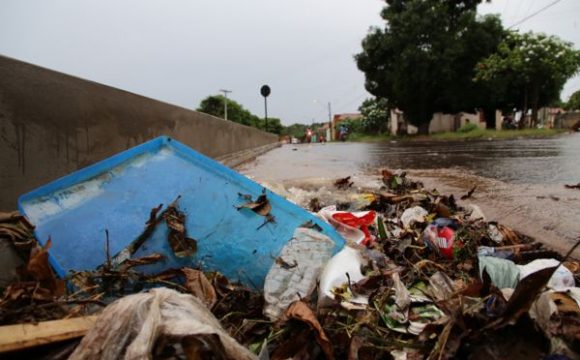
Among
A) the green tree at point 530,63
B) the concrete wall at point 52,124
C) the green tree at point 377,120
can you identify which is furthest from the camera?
the green tree at point 377,120

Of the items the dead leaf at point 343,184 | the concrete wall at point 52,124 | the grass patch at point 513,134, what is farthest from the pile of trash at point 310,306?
the grass patch at point 513,134

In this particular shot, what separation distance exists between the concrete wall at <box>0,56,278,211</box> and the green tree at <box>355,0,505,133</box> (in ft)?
76.0

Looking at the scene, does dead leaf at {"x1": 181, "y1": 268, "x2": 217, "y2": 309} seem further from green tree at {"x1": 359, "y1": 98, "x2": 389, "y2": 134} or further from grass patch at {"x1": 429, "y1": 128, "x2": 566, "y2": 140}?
green tree at {"x1": 359, "y1": 98, "x2": 389, "y2": 134}

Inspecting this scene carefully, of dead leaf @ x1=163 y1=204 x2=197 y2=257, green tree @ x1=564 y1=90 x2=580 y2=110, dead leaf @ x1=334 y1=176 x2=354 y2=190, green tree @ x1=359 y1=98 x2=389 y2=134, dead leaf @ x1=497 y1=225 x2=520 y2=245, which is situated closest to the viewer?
dead leaf @ x1=163 y1=204 x2=197 y2=257

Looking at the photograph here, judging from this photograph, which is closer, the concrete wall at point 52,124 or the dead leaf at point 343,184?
the concrete wall at point 52,124

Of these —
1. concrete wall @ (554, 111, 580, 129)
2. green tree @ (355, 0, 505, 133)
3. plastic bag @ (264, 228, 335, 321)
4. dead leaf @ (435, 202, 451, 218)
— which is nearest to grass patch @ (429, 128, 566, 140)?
green tree @ (355, 0, 505, 133)

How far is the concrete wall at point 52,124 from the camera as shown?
1.68 meters

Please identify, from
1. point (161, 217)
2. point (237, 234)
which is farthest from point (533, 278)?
point (161, 217)

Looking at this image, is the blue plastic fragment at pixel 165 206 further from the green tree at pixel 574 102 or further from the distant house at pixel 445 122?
the green tree at pixel 574 102

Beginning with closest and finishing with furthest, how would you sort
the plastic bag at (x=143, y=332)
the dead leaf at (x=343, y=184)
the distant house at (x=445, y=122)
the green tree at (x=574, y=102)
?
the plastic bag at (x=143, y=332) < the dead leaf at (x=343, y=184) < the distant house at (x=445, y=122) < the green tree at (x=574, y=102)

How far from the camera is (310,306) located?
124 cm

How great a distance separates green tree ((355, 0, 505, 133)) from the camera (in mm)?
23078

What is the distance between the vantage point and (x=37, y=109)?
1875mm

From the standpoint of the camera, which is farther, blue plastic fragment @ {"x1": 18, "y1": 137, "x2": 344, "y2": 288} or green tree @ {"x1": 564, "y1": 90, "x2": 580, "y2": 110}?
green tree @ {"x1": 564, "y1": 90, "x2": 580, "y2": 110}
